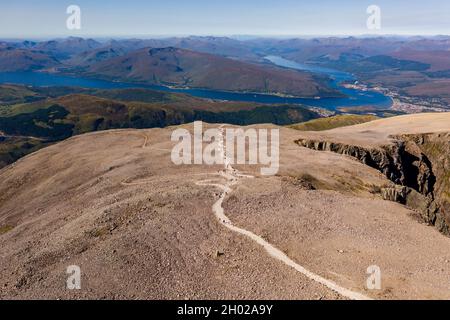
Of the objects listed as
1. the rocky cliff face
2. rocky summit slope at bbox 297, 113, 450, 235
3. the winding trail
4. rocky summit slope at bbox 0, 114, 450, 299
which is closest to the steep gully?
the winding trail

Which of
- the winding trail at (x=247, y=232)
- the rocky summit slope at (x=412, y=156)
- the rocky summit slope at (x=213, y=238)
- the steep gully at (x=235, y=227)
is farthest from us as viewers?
the rocky summit slope at (x=412, y=156)

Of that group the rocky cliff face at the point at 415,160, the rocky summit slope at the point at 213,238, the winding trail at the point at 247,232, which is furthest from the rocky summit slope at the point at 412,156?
the winding trail at the point at 247,232

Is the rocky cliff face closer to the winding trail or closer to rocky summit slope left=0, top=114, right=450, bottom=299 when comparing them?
rocky summit slope left=0, top=114, right=450, bottom=299

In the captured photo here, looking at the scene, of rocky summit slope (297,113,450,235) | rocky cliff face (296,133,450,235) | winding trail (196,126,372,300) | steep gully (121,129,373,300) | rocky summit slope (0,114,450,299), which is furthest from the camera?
rocky summit slope (297,113,450,235)

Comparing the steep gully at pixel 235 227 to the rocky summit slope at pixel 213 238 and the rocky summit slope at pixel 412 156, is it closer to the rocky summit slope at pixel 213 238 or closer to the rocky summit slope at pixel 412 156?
the rocky summit slope at pixel 213 238

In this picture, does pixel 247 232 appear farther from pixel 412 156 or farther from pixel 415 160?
pixel 412 156
